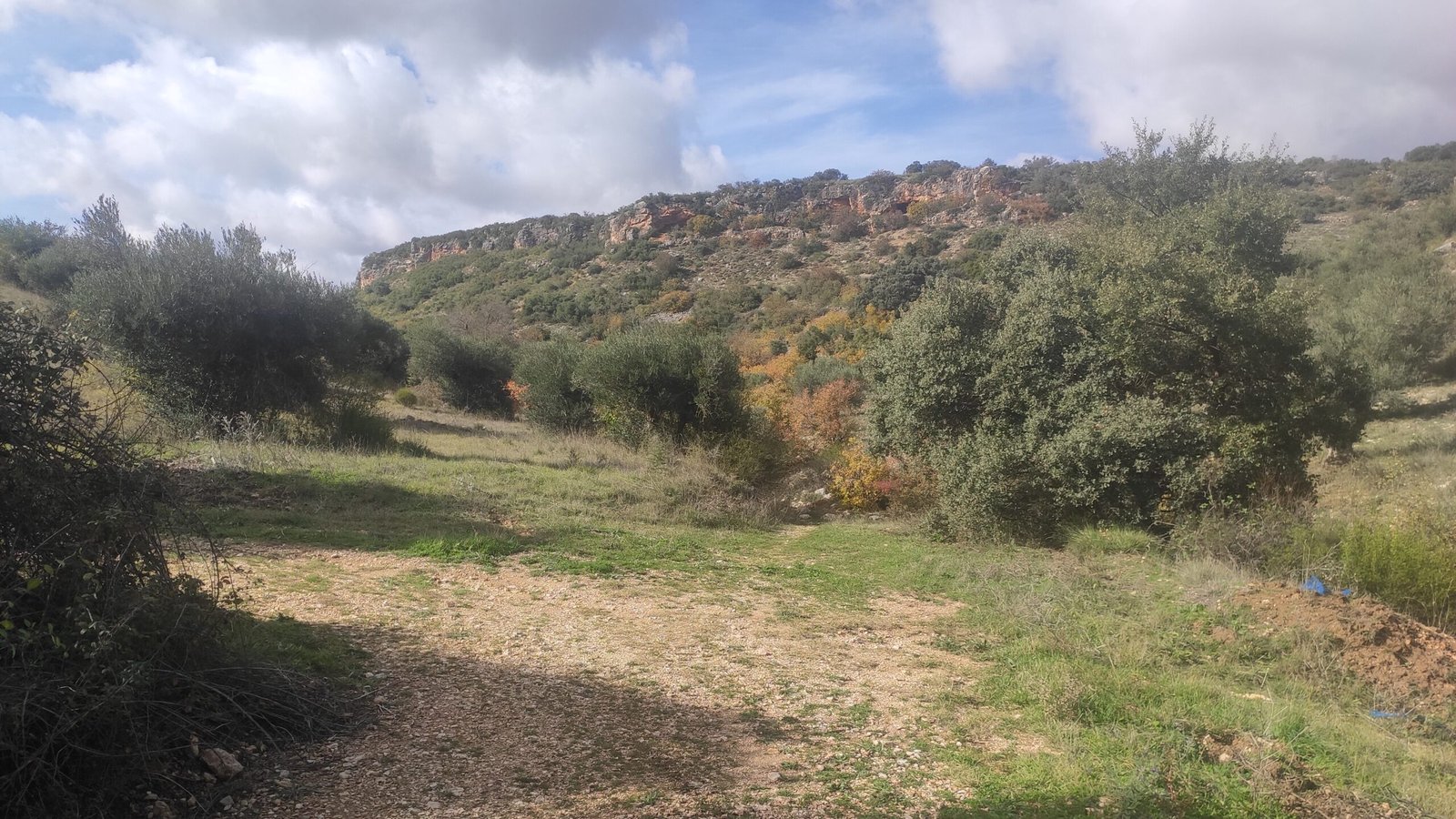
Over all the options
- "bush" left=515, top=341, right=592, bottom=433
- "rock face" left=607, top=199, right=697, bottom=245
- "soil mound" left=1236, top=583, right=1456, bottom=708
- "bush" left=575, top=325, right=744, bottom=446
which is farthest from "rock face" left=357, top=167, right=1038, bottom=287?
"soil mound" left=1236, top=583, right=1456, bottom=708

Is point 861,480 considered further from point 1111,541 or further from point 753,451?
point 1111,541

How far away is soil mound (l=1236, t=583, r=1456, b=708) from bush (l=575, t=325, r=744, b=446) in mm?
13469

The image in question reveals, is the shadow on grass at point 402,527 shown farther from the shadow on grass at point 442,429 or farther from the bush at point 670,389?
the shadow on grass at point 442,429

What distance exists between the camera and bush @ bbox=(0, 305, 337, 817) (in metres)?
3.10

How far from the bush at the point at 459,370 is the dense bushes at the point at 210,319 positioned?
1329cm

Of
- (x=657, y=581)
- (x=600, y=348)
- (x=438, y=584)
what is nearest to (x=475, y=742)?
(x=438, y=584)

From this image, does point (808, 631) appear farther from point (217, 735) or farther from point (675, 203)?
point (675, 203)

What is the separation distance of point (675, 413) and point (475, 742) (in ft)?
52.2

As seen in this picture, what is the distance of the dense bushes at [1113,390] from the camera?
11938 mm

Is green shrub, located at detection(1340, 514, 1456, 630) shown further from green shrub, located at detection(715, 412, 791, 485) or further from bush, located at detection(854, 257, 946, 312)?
bush, located at detection(854, 257, 946, 312)

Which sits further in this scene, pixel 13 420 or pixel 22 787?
pixel 13 420

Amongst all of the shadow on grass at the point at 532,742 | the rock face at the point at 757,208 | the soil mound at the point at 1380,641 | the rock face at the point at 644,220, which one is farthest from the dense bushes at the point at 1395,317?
the rock face at the point at 644,220

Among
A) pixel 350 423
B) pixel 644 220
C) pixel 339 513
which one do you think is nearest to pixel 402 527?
pixel 339 513

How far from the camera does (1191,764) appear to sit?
453cm
